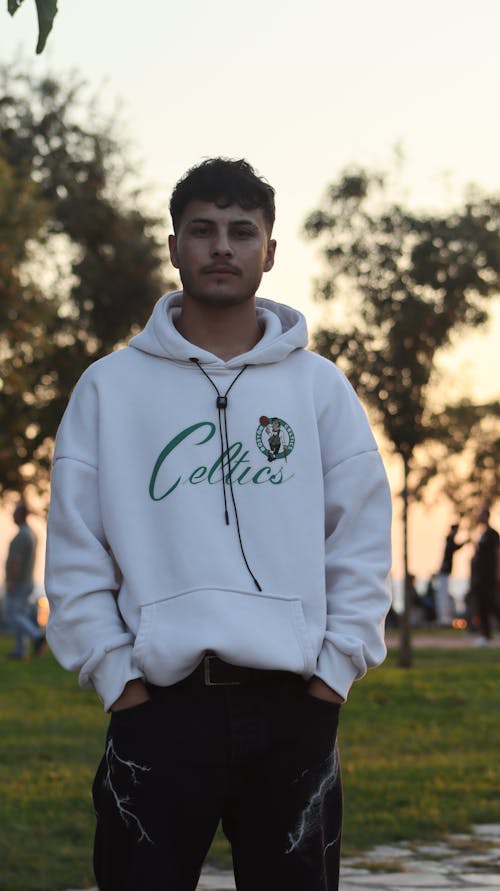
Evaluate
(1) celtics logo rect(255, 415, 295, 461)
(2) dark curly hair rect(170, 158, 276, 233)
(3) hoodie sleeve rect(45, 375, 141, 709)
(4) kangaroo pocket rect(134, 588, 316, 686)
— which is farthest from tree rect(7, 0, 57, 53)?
(4) kangaroo pocket rect(134, 588, 316, 686)

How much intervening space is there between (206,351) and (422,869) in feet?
12.2

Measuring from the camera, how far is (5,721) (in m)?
12.3

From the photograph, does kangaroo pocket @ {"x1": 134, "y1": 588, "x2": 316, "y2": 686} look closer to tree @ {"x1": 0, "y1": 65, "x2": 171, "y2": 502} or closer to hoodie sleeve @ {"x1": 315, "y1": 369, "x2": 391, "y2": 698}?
hoodie sleeve @ {"x1": 315, "y1": 369, "x2": 391, "y2": 698}

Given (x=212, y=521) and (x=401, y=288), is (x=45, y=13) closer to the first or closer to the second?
(x=212, y=521)

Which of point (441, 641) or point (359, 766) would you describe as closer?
point (359, 766)

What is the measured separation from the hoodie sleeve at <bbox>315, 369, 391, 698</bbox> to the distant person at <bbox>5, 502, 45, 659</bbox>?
1652 cm

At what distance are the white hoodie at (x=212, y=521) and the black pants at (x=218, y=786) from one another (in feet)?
0.26

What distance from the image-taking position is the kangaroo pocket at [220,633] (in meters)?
3.36

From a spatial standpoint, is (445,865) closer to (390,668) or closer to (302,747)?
(302,747)

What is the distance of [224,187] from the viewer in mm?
3697

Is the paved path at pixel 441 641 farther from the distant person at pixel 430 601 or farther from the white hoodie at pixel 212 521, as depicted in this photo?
the white hoodie at pixel 212 521

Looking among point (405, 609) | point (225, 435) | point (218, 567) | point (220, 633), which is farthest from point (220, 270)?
point (405, 609)

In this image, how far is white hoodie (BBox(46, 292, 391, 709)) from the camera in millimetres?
3428

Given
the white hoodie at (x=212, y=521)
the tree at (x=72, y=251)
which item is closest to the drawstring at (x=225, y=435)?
the white hoodie at (x=212, y=521)
